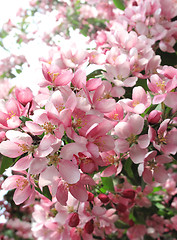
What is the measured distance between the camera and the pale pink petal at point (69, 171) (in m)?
0.74

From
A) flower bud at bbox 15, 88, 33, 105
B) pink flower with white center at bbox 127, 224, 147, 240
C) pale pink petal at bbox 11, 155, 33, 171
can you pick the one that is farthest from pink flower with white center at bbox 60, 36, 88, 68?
pink flower with white center at bbox 127, 224, 147, 240

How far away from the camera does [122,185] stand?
4.72ft

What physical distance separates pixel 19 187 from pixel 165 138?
0.49 meters

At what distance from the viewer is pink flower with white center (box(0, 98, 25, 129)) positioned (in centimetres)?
79

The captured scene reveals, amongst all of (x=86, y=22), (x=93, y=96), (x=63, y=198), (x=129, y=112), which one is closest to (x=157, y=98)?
(x=129, y=112)

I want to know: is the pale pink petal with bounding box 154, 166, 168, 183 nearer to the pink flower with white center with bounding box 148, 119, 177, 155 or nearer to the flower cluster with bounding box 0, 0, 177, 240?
the flower cluster with bounding box 0, 0, 177, 240

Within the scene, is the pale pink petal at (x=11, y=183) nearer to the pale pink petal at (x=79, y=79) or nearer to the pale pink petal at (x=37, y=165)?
the pale pink petal at (x=37, y=165)

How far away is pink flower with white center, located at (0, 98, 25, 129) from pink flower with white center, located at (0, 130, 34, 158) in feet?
0.10

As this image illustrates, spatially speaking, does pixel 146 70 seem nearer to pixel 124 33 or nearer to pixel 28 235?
pixel 124 33

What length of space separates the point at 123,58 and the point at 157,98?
0.27 metres

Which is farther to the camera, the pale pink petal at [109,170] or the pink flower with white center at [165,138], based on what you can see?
the pale pink petal at [109,170]

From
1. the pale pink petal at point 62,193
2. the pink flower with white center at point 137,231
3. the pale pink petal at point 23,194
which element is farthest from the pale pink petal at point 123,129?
the pink flower with white center at point 137,231

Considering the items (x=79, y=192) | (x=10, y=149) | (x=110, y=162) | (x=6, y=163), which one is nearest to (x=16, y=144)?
(x=10, y=149)

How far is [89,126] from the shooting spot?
78 centimetres
